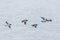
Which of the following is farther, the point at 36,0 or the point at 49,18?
the point at 36,0

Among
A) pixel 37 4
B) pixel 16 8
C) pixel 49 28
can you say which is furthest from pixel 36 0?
pixel 49 28

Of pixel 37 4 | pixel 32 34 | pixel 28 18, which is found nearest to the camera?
pixel 32 34

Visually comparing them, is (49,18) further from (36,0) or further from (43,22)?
(36,0)

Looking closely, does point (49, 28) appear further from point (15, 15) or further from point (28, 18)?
point (15, 15)

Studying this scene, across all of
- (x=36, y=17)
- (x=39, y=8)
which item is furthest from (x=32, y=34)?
(x=39, y=8)

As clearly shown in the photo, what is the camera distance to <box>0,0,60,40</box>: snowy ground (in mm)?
2820

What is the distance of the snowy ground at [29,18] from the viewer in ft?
9.25

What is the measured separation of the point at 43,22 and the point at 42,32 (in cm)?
20

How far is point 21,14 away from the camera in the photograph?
310 cm

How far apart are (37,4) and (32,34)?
0.65 m

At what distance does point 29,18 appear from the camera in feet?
9.96

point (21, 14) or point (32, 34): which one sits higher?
point (21, 14)

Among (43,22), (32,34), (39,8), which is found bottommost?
(32,34)

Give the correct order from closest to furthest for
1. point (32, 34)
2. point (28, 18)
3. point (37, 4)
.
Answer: point (32, 34) → point (28, 18) → point (37, 4)
